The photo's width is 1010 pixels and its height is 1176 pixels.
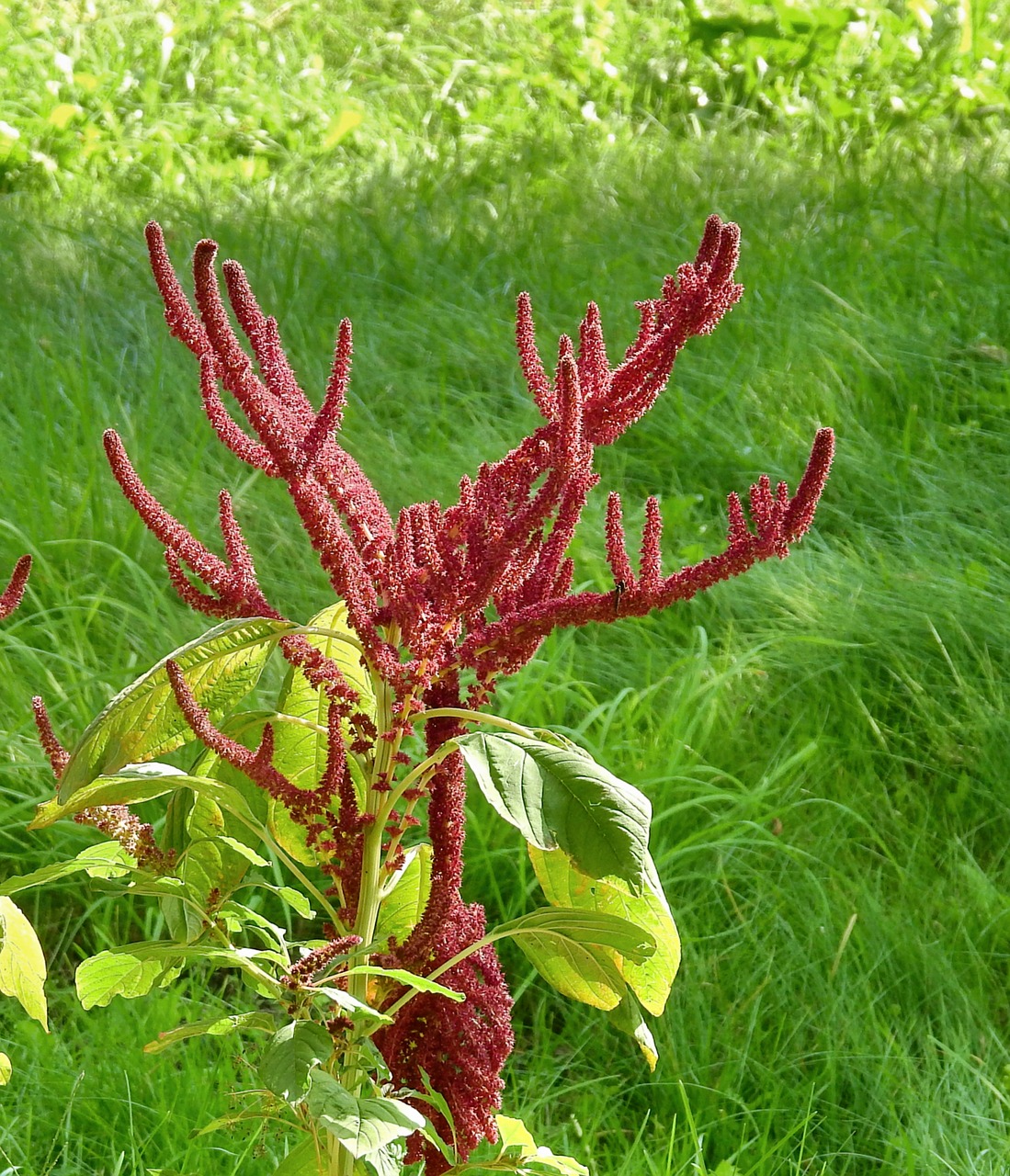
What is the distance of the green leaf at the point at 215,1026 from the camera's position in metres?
0.98

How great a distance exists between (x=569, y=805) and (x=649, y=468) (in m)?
2.40

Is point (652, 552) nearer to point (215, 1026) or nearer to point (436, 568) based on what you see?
point (436, 568)

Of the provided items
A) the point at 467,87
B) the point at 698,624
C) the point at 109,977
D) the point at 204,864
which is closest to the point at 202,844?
the point at 204,864

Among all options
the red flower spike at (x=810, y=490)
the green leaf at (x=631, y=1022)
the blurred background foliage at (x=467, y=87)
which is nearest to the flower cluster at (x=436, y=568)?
the red flower spike at (x=810, y=490)

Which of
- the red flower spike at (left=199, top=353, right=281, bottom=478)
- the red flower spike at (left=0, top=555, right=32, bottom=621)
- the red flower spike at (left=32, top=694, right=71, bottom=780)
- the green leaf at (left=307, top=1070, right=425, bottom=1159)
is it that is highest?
the red flower spike at (left=199, top=353, right=281, bottom=478)

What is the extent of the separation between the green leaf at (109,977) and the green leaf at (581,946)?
0.26 meters

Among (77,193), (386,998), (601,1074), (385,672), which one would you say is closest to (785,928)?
(601,1074)

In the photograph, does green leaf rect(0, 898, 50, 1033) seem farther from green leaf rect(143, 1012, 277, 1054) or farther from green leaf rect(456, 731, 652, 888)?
green leaf rect(456, 731, 652, 888)

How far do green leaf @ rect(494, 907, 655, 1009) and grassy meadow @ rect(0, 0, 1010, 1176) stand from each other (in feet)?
0.82

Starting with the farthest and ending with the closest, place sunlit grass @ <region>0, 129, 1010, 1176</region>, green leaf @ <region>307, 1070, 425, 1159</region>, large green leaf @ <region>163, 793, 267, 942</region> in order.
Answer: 1. sunlit grass @ <region>0, 129, 1010, 1176</region>
2. large green leaf @ <region>163, 793, 267, 942</region>
3. green leaf @ <region>307, 1070, 425, 1159</region>

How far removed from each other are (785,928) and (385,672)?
4.20ft

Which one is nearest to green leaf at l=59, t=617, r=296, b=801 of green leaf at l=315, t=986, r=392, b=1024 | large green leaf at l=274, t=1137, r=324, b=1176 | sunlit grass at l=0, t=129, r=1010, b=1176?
green leaf at l=315, t=986, r=392, b=1024

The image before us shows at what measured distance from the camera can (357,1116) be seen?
2.95ft

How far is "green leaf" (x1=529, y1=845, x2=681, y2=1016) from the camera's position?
3.66ft
